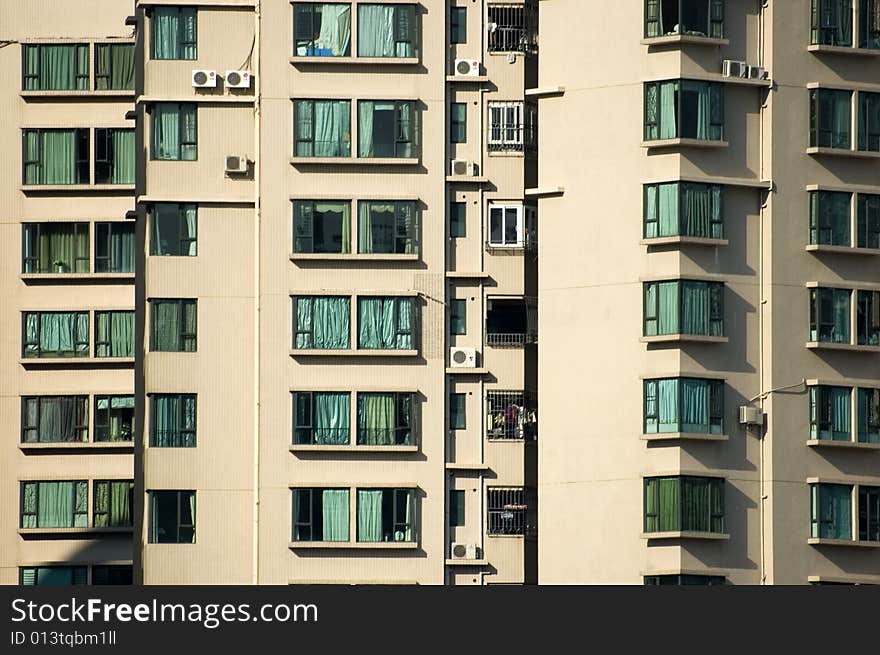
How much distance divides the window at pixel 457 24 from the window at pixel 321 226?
537cm

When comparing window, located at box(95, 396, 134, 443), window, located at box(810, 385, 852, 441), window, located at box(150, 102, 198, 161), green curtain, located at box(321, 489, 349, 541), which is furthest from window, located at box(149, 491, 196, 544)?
window, located at box(810, 385, 852, 441)

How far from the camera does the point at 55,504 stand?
80.8 metres

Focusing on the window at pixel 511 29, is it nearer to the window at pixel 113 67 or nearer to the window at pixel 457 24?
the window at pixel 457 24

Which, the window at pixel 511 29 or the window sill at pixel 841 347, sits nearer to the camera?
the window sill at pixel 841 347

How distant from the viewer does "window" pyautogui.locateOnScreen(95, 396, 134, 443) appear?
81.2 metres

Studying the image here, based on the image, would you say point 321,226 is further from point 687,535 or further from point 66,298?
point 687,535

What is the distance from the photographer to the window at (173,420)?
7362cm

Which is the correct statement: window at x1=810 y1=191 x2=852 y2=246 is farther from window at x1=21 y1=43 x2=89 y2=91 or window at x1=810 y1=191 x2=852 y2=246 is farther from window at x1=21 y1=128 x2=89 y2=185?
window at x1=21 y1=43 x2=89 y2=91

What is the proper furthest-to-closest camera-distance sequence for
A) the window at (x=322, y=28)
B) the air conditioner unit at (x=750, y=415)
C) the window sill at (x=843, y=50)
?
the window at (x=322, y=28) < the window sill at (x=843, y=50) < the air conditioner unit at (x=750, y=415)

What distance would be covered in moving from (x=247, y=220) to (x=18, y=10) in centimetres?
1209

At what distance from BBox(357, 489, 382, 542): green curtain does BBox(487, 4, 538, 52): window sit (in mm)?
12412

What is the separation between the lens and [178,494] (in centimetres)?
7338

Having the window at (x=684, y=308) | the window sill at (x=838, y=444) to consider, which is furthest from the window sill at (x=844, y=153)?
the window sill at (x=838, y=444)

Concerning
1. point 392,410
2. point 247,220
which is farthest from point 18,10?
point 392,410
